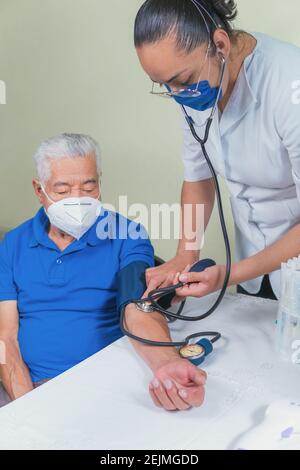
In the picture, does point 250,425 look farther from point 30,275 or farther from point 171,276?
point 30,275

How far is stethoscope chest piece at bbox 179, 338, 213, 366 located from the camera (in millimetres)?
1201

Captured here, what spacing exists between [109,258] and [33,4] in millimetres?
1703

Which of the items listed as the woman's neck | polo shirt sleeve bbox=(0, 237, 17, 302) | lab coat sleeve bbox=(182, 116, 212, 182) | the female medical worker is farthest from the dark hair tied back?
polo shirt sleeve bbox=(0, 237, 17, 302)

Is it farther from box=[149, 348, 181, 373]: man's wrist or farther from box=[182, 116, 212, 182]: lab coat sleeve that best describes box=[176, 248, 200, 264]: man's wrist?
box=[149, 348, 181, 373]: man's wrist

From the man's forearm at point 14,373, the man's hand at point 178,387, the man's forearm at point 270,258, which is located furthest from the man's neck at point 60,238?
the man's hand at point 178,387

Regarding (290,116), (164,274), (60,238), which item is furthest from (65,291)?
(290,116)

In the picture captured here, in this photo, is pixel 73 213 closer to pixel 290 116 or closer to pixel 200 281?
pixel 200 281

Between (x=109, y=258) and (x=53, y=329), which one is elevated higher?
(x=109, y=258)

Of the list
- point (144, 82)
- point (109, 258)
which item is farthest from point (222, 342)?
point (144, 82)

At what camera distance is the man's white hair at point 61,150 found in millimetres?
1648

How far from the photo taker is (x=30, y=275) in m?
1.66

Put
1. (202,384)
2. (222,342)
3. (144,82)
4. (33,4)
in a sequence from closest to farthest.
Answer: (202,384) → (222,342) → (144,82) → (33,4)

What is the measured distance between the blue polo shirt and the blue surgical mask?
50 centimetres

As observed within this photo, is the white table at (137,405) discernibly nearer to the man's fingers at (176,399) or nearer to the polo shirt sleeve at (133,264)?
the man's fingers at (176,399)
